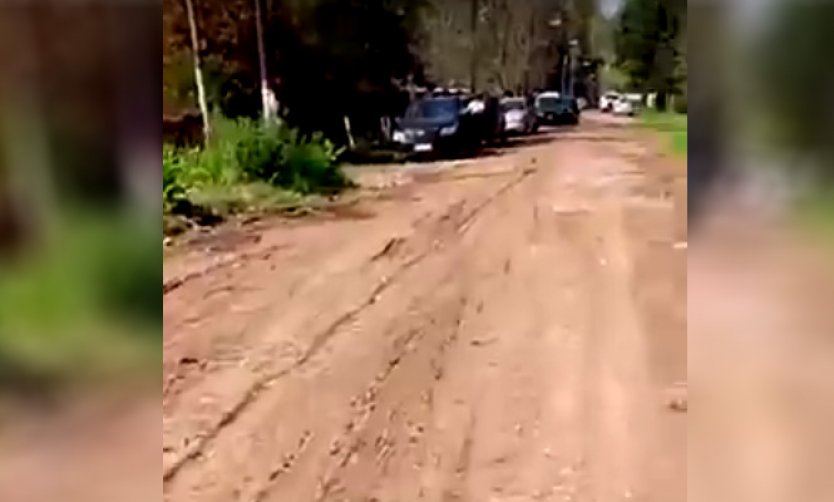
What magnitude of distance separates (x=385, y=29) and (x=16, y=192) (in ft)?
1.88

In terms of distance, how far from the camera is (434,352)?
1.56 metres

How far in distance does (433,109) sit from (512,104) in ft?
0.53

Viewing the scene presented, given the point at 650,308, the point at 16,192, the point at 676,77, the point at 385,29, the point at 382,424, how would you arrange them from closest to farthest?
the point at 16,192, the point at 676,77, the point at 385,29, the point at 650,308, the point at 382,424

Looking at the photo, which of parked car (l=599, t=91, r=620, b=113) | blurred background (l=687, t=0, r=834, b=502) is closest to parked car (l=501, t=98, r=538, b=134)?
parked car (l=599, t=91, r=620, b=113)

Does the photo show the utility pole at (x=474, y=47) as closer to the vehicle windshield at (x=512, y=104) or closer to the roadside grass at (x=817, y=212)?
the vehicle windshield at (x=512, y=104)

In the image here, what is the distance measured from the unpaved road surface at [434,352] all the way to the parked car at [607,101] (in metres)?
0.03

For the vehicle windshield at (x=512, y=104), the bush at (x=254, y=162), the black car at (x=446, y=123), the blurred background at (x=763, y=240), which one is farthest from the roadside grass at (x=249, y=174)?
the blurred background at (x=763, y=240)

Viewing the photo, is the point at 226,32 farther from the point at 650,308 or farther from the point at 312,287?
the point at 650,308

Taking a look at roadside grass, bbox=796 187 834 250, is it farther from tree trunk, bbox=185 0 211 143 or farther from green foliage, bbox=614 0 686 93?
tree trunk, bbox=185 0 211 143

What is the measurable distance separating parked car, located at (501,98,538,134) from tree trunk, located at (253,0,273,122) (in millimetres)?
310

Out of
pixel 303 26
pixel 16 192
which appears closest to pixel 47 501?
pixel 16 192

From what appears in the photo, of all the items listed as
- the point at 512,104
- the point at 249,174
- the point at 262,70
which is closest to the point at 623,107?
the point at 512,104

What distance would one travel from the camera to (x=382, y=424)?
4.44 feet

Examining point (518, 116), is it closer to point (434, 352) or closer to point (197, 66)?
point (434, 352)
